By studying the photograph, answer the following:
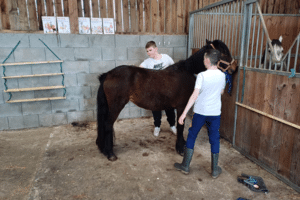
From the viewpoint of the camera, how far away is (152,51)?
115 inches

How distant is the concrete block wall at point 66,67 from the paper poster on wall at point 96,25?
0.09 metres

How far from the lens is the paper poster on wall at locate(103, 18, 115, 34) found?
362 centimetres

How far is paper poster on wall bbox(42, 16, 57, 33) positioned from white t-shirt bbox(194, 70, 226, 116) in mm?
2779

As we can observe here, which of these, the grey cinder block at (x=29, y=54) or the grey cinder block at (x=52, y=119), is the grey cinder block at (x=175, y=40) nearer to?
the grey cinder block at (x=29, y=54)

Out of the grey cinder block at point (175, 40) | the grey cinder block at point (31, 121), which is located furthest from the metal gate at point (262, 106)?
the grey cinder block at point (31, 121)

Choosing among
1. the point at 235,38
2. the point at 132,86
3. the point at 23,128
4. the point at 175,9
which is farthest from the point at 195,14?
the point at 23,128

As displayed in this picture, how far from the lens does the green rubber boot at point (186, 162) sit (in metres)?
2.14

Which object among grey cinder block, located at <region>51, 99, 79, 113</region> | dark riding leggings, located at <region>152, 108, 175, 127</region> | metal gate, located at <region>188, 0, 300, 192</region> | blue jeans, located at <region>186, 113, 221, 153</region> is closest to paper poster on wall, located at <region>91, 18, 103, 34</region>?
grey cinder block, located at <region>51, 99, 79, 113</region>

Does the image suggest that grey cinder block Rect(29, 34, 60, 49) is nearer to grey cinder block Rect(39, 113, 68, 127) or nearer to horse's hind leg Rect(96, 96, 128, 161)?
grey cinder block Rect(39, 113, 68, 127)

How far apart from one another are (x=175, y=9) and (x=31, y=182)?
12.1 feet

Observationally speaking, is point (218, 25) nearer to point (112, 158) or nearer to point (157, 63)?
point (157, 63)

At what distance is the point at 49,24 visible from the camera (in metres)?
3.37

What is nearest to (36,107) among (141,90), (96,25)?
(96,25)

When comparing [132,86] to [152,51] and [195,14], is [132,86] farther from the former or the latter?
[195,14]
